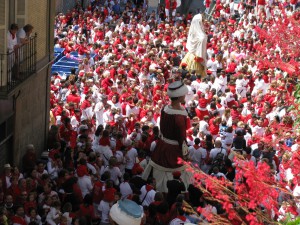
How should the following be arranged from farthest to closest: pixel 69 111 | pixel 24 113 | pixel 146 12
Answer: pixel 146 12
pixel 69 111
pixel 24 113

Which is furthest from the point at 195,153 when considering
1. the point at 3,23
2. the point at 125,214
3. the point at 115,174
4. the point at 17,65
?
the point at 125,214

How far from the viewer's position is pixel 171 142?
18.5 metres

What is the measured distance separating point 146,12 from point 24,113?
23869mm

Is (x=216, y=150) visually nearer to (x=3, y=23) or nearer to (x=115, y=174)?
(x=115, y=174)

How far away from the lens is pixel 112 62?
92.7ft

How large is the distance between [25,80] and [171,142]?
3486 millimetres

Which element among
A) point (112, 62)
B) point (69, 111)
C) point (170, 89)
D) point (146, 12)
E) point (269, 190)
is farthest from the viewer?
point (146, 12)

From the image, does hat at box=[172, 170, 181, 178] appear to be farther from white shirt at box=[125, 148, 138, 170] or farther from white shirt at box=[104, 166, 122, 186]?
white shirt at box=[125, 148, 138, 170]

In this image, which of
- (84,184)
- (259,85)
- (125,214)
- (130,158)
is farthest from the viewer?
(259,85)

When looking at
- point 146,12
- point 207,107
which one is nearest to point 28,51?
point 207,107

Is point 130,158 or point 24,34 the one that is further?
point 130,158

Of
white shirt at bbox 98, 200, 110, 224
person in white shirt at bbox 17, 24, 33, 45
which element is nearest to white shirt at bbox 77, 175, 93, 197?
white shirt at bbox 98, 200, 110, 224

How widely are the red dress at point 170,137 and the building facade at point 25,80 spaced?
10.6ft

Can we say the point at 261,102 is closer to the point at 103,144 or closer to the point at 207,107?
the point at 207,107
